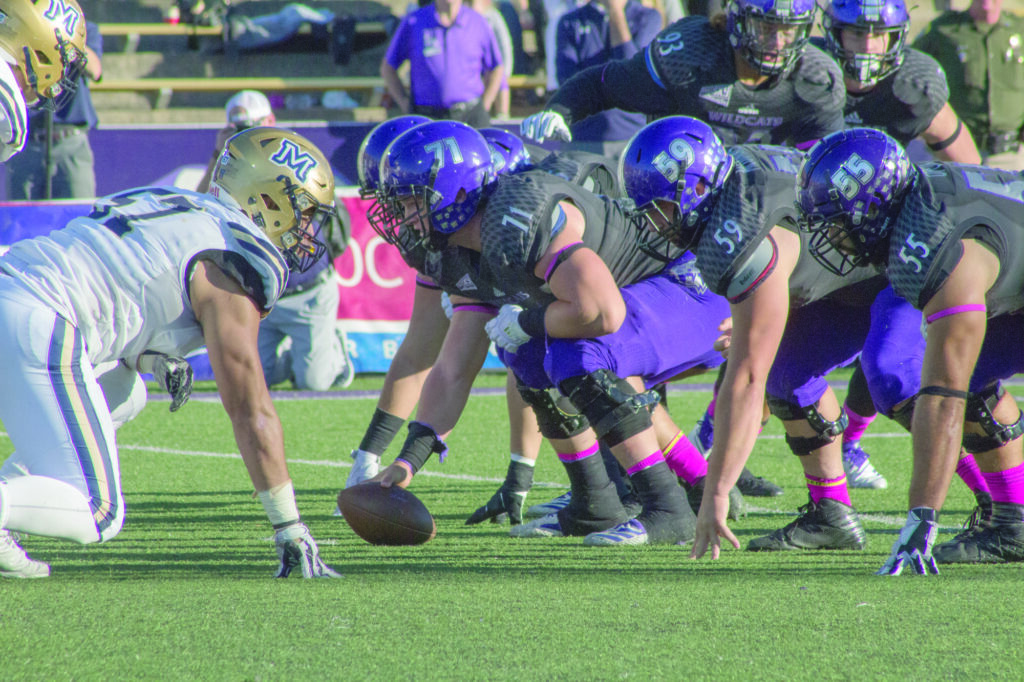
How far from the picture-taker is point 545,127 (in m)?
5.14

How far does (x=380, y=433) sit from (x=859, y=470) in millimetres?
2062

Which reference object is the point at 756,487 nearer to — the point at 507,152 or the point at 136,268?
the point at 507,152

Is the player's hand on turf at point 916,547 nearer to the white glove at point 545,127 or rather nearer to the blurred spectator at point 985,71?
the white glove at point 545,127

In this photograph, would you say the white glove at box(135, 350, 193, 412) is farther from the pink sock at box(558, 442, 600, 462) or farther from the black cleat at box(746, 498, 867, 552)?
the black cleat at box(746, 498, 867, 552)

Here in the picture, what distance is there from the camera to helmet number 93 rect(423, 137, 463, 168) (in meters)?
3.96

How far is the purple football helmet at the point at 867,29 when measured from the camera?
16.3 ft

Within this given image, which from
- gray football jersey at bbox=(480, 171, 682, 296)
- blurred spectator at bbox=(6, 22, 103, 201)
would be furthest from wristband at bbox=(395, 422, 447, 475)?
blurred spectator at bbox=(6, 22, 103, 201)

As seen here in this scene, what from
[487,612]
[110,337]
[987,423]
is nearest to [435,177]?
[110,337]

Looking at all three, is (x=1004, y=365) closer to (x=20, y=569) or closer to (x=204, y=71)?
(x=20, y=569)

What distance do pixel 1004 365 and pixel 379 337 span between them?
5.63 meters

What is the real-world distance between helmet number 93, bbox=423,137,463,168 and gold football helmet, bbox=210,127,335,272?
350 millimetres

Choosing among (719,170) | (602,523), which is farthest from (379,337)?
(719,170)

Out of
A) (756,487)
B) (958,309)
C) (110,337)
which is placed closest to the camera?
(958,309)

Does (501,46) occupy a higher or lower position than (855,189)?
lower
